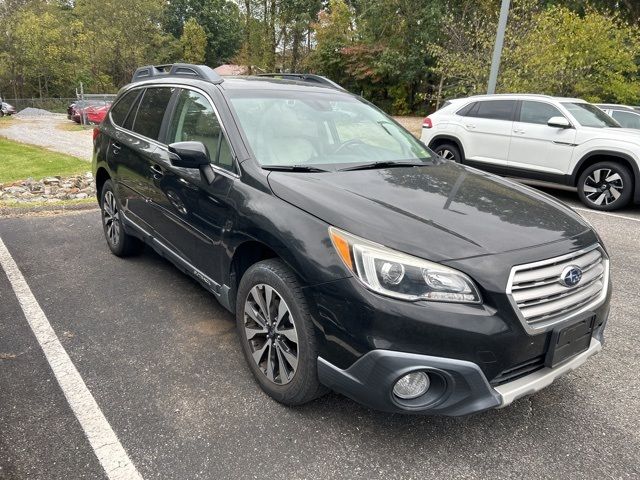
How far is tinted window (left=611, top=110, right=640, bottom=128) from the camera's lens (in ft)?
32.8

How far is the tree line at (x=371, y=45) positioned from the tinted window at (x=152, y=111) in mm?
11761

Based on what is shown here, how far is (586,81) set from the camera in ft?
46.2

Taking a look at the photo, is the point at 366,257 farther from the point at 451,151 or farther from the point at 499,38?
the point at 499,38

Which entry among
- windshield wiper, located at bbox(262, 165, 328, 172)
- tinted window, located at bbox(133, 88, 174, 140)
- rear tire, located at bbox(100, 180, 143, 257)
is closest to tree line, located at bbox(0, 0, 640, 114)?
tinted window, located at bbox(133, 88, 174, 140)

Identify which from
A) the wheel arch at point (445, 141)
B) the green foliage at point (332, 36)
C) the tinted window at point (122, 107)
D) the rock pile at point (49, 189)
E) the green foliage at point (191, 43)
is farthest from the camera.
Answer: the green foliage at point (191, 43)

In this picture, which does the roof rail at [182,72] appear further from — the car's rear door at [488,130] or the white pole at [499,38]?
the white pole at [499,38]

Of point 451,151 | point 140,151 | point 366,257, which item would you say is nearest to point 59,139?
point 451,151

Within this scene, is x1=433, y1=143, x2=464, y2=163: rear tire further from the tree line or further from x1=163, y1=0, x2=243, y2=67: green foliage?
x1=163, y1=0, x2=243, y2=67: green foliage

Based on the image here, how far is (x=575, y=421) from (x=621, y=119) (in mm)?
9683

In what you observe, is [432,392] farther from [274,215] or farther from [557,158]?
[557,158]

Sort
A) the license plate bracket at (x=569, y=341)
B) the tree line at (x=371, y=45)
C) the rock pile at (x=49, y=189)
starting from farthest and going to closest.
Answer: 1. the tree line at (x=371, y=45)
2. the rock pile at (x=49, y=189)
3. the license plate bracket at (x=569, y=341)

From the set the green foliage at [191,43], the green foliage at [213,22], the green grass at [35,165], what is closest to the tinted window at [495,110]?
the green grass at [35,165]

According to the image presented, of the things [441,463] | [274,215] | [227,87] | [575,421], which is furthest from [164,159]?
[575,421]

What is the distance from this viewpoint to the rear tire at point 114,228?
463 centimetres
